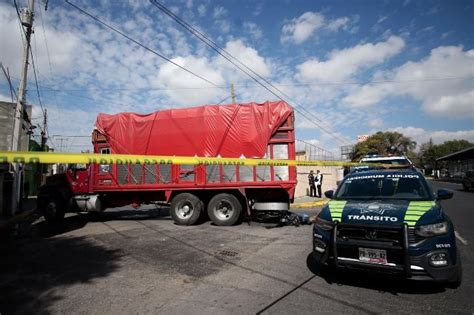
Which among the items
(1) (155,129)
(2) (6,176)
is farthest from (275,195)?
(2) (6,176)

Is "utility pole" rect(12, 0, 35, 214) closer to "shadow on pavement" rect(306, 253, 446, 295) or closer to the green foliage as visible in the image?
"shadow on pavement" rect(306, 253, 446, 295)

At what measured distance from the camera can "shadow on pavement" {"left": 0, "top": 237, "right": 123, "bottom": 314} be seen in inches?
169

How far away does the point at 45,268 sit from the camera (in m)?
5.80

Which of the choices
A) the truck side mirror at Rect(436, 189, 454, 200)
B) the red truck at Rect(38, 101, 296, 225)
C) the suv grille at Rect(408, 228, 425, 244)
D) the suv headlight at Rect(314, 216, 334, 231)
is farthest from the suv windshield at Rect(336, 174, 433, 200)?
the red truck at Rect(38, 101, 296, 225)

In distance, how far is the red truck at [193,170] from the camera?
988 cm

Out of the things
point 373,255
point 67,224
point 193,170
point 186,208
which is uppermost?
point 193,170

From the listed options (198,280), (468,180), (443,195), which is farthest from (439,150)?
(198,280)

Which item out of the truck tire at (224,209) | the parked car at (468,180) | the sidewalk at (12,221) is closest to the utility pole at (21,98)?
the sidewalk at (12,221)

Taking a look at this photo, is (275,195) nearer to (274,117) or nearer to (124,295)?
(274,117)

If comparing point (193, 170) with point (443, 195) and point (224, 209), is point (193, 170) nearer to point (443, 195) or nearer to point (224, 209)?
point (224, 209)

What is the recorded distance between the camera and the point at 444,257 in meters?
3.94

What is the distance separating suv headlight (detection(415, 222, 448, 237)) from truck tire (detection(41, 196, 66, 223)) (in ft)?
36.2

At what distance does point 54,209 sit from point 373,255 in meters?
10.8

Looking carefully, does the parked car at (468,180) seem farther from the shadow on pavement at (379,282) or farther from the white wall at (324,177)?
the shadow on pavement at (379,282)
